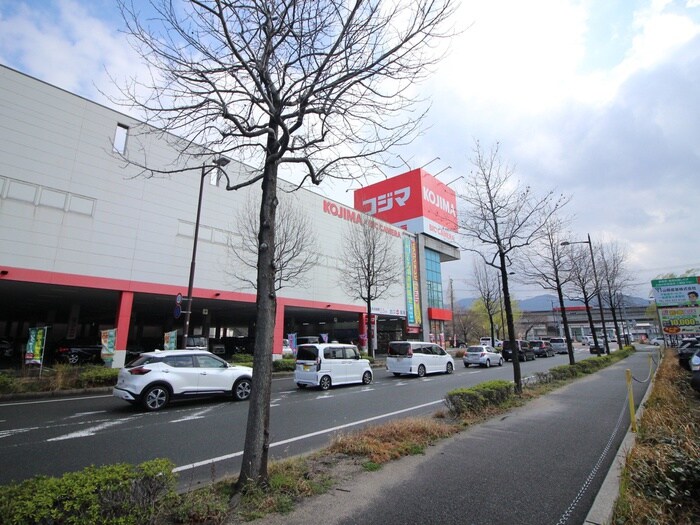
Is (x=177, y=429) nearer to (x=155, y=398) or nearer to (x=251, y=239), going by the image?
(x=155, y=398)

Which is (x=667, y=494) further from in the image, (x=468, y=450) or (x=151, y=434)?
(x=151, y=434)

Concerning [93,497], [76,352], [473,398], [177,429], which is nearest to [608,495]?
[473,398]

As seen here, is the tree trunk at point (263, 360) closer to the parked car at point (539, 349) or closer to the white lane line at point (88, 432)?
the white lane line at point (88, 432)

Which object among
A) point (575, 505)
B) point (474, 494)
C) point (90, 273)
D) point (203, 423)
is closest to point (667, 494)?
point (575, 505)

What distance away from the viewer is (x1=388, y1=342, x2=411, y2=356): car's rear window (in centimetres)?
1881

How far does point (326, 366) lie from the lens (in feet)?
47.5

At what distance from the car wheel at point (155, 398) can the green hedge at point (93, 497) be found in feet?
24.3

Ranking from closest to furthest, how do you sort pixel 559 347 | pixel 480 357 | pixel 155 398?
pixel 155 398, pixel 480 357, pixel 559 347

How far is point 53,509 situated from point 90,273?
18.3 metres

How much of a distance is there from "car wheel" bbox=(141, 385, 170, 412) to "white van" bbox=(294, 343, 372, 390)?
17.7 ft

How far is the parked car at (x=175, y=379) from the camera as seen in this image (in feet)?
32.1

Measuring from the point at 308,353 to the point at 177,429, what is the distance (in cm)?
712

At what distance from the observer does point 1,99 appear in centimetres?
1583

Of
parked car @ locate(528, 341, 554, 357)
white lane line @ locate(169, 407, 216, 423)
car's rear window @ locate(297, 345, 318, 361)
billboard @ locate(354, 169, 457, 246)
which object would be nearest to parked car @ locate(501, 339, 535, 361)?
parked car @ locate(528, 341, 554, 357)
